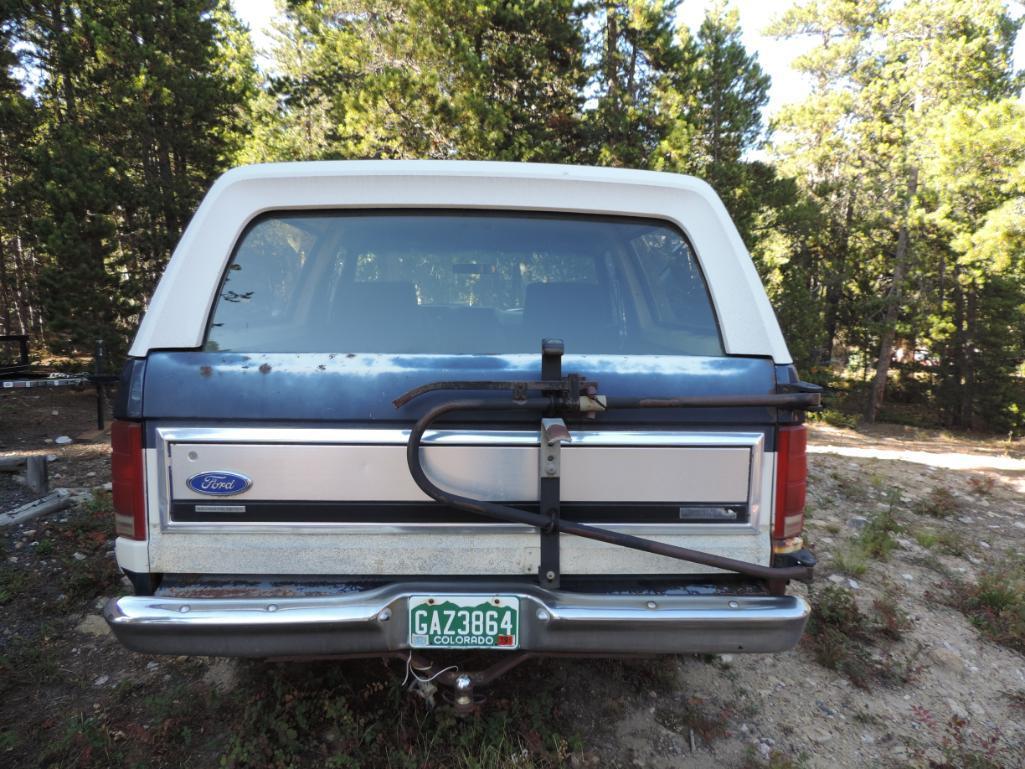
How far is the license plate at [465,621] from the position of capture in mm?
1813

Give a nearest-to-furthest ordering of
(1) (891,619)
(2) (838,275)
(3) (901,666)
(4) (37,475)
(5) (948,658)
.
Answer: (3) (901,666) < (5) (948,658) < (1) (891,619) < (4) (37,475) < (2) (838,275)

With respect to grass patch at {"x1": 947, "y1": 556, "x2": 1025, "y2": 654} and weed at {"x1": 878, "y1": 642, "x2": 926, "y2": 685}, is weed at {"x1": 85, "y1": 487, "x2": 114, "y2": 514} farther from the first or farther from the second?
grass patch at {"x1": 947, "y1": 556, "x2": 1025, "y2": 654}

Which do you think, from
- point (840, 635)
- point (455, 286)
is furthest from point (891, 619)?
point (455, 286)

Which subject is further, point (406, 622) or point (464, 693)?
point (464, 693)

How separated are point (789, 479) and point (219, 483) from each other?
5.79 feet

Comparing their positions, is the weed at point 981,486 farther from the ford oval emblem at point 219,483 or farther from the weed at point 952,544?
the ford oval emblem at point 219,483

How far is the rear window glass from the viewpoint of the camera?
208 centimetres

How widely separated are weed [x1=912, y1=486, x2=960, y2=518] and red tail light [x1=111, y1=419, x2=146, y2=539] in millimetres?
6365

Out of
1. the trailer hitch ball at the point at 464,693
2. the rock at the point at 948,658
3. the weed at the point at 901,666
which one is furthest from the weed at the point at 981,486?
the trailer hitch ball at the point at 464,693

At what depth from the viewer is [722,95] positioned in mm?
13133

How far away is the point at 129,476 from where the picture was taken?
1806 millimetres

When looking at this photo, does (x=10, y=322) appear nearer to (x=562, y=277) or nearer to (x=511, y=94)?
(x=511, y=94)

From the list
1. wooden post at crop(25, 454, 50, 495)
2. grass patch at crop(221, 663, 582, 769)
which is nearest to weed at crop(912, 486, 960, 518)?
grass patch at crop(221, 663, 582, 769)

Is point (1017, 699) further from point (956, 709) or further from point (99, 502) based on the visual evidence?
point (99, 502)
